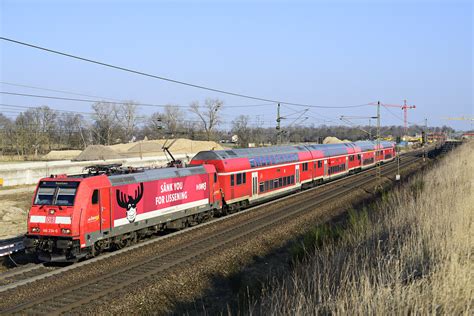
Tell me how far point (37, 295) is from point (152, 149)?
214ft

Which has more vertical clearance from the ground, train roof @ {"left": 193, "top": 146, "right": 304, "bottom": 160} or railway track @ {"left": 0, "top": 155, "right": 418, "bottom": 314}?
train roof @ {"left": 193, "top": 146, "right": 304, "bottom": 160}

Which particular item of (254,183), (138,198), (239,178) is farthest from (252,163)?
(138,198)

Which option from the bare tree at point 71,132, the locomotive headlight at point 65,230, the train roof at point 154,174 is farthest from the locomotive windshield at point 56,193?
the bare tree at point 71,132

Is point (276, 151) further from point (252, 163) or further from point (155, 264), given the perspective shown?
point (155, 264)

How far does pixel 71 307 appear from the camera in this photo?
40.0ft

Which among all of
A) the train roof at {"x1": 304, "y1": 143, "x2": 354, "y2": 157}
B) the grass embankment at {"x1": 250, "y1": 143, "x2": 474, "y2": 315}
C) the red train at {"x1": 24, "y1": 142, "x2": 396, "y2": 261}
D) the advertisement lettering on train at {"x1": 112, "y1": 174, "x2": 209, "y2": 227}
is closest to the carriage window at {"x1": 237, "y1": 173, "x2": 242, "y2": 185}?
the red train at {"x1": 24, "y1": 142, "x2": 396, "y2": 261}

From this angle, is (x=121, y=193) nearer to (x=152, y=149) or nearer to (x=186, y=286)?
(x=186, y=286)

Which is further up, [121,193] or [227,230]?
[121,193]

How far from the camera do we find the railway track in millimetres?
12391

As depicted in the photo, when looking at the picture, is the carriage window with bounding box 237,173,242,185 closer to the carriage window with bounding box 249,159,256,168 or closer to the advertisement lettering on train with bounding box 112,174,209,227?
the carriage window with bounding box 249,159,256,168

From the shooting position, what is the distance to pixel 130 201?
62.3 ft

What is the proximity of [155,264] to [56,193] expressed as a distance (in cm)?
470

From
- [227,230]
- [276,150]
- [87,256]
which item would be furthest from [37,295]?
[276,150]

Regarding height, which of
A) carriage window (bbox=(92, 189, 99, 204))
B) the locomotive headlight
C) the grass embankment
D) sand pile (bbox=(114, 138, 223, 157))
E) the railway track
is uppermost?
sand pile (bbox=(114, 138, 223, 157))
